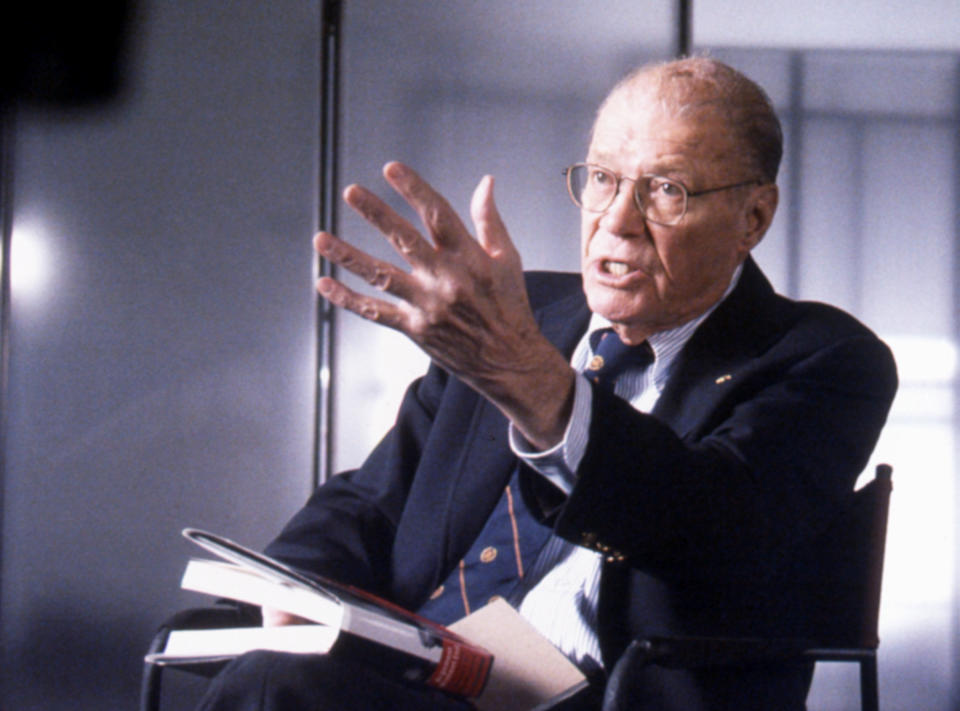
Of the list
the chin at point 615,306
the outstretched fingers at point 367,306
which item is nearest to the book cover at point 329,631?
the outstretched fingers at point 367,306

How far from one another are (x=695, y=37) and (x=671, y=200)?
176 centimetres

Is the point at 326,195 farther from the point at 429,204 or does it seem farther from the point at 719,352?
the point at 429,204

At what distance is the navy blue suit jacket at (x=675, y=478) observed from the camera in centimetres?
103

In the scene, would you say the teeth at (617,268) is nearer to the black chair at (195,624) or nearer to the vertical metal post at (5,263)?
the black chair at (195,624)

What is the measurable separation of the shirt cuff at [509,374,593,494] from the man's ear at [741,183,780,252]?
69 cm

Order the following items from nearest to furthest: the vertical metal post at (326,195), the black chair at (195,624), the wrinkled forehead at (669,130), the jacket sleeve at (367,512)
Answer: the black chair at (195,624)
the wrinkled forehead at (669,130)
the jacket sleeve at (367,512)
the vertical metal post at (326,195)

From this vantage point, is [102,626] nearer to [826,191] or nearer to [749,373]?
[749,373]

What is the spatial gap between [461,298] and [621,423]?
0.24 meters

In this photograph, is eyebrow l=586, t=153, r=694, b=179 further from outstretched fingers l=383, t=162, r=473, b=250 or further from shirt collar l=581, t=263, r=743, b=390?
outstretched fingers l=383, t=162, r=473, b=250

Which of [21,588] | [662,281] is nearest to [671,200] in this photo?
[662,281]

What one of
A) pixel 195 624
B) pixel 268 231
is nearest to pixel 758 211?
pixel 195 624

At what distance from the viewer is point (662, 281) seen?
1.46 meters

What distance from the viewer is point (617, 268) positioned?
4.87 ft

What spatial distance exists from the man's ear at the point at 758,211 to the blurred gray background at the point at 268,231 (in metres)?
1.42
